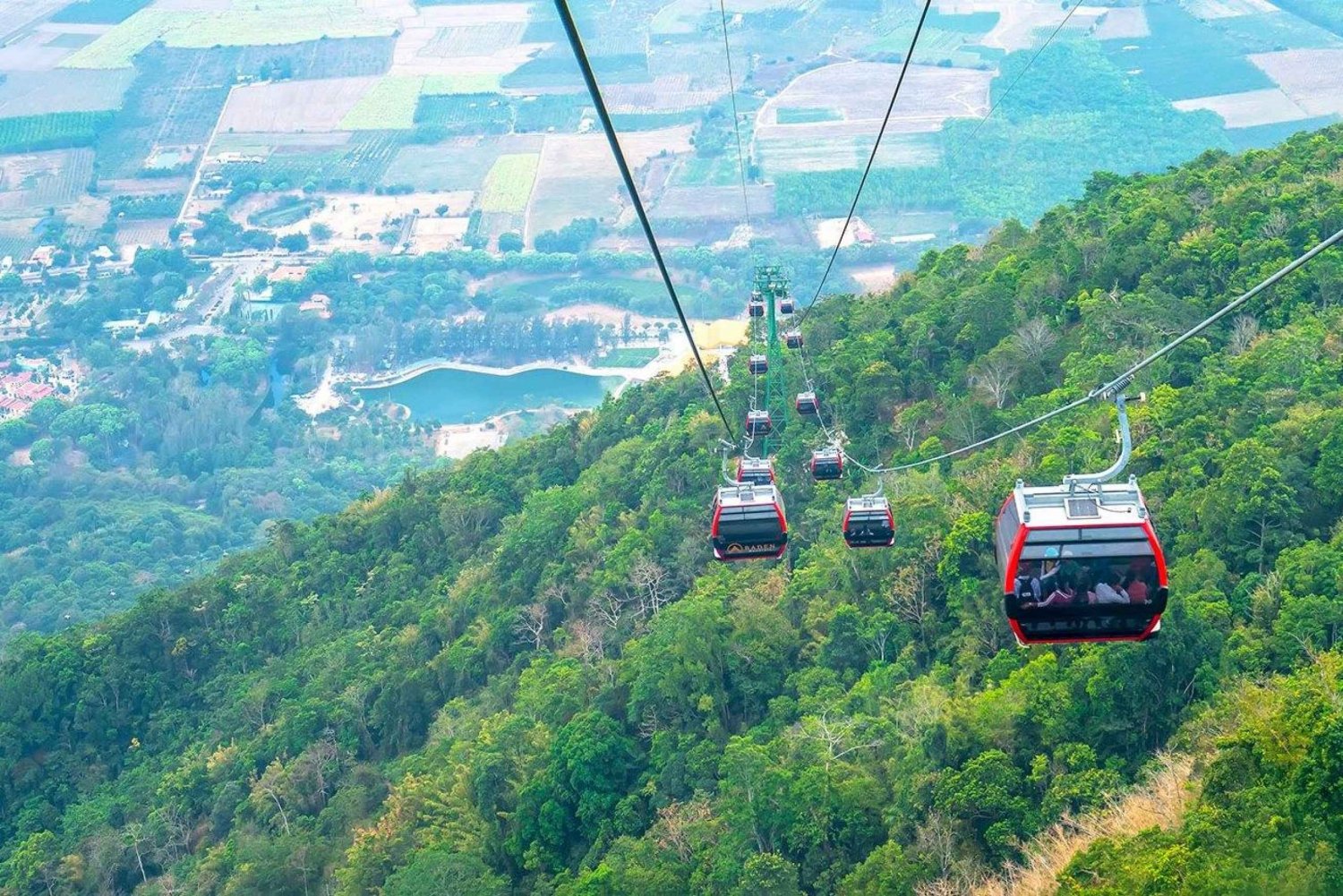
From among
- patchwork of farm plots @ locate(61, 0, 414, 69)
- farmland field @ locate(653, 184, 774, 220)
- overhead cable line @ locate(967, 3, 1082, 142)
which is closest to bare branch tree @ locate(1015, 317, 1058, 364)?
farmland field @ locate(653, 184, 774, 220)

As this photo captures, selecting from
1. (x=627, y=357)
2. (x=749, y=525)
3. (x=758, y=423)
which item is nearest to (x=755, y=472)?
(x=749, y=525)

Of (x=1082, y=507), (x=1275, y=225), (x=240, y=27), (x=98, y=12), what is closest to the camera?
(x=1082, y=507)

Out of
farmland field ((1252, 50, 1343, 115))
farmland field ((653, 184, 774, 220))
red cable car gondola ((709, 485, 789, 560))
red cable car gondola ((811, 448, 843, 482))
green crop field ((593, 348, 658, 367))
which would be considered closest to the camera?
red cable car gondola ((709, 485, 789, 560))

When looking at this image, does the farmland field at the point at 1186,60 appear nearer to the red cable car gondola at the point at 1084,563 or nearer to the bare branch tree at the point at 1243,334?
the bare branch tree at the point at 1243,334

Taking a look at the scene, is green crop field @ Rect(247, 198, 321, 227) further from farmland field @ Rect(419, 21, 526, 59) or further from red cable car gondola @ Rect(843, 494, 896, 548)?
red cable car gondola @ Rect(843, 494, 896, 548)

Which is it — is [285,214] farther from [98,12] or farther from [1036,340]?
[1036,340]

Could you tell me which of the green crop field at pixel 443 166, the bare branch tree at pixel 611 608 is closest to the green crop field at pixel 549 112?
the green crop field at pixel 443 166

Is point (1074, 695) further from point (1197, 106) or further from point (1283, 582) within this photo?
point (1197, 106)
